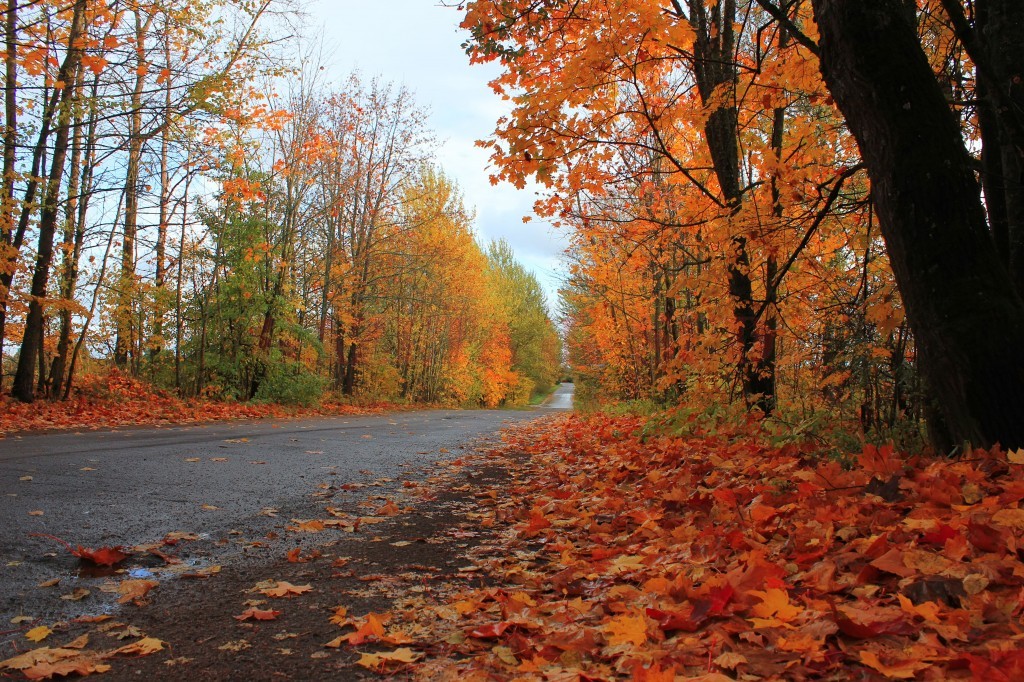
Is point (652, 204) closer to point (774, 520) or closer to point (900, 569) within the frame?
point (774, 520)

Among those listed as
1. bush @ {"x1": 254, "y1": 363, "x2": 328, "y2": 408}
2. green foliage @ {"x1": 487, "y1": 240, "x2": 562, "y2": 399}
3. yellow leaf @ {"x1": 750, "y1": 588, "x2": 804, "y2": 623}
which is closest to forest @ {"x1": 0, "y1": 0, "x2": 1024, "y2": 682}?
yellow leaf @ {"x1": 750, "y1": 588, "x2": 804, "y2": 623}

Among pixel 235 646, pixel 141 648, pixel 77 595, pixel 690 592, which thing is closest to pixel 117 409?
pixel 77 595

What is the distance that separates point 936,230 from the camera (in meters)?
3.36

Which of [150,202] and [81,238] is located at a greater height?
[150,202]

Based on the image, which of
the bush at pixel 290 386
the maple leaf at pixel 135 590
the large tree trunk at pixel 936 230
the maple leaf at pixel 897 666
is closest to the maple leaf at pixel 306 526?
the maple leaf at pixel 135 590

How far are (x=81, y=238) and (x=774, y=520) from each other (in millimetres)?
15405

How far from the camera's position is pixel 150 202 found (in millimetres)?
15250

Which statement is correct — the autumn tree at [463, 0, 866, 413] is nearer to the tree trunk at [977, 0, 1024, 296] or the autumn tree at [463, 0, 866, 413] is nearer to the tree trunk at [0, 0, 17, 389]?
the tree trunk at [977, 0, 1024, 296]

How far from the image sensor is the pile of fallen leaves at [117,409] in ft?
33.6

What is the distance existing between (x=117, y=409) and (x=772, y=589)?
528 inches

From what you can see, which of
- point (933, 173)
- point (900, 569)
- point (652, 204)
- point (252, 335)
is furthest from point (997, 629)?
point (252, 335)

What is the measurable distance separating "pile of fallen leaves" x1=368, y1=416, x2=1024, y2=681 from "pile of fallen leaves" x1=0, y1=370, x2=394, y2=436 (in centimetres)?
914

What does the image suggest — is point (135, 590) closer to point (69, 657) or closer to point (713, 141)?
point (69, 657)

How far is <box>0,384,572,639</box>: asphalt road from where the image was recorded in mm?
3297
